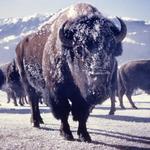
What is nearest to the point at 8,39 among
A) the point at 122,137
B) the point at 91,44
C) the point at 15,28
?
the point at 15,28

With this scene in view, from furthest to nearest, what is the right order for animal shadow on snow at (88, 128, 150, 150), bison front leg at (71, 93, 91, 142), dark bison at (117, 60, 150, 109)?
dark bison at (117, 60, 150, 109)
bison front leg at (71, 93, 91, 142)
animal shadow on snow at (88, 128, 150, 150)

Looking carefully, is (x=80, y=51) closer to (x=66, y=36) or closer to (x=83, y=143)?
(x=66, y=36)

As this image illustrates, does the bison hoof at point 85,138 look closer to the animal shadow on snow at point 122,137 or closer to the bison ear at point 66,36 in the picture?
the animal shadow on snow at point 122,137

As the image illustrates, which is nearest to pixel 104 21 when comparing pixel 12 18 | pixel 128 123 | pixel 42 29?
pixel 42 29

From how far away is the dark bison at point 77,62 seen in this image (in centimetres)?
612

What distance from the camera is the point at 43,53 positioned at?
25.6ft

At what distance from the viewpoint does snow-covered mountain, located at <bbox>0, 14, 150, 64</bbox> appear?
97.6 metres

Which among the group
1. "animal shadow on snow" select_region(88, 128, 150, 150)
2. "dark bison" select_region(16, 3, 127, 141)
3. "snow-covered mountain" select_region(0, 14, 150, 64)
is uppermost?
"dark bison" select_region(16, 3, 127, 141)

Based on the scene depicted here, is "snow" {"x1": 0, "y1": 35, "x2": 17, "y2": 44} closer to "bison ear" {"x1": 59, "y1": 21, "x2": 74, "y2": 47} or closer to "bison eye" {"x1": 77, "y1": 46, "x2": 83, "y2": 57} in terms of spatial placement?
"bison ear" {"x1": 59, "y1": 21, "x2": 74, "y2": 47}

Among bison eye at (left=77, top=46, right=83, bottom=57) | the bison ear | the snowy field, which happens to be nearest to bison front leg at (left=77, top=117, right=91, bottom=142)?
the snowy field

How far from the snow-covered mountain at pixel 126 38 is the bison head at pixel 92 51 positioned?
224ft

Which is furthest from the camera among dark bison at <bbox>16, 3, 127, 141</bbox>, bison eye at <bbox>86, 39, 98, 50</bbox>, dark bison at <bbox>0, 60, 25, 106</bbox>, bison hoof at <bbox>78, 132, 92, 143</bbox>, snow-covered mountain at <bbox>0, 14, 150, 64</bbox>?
snow-covered mountain at <bbox>0, 14, 150, 64</bbox>

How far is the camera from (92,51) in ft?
20.4

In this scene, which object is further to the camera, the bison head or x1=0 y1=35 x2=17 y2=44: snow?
x1=0 y1=35 x2=17 y2=44: snow
